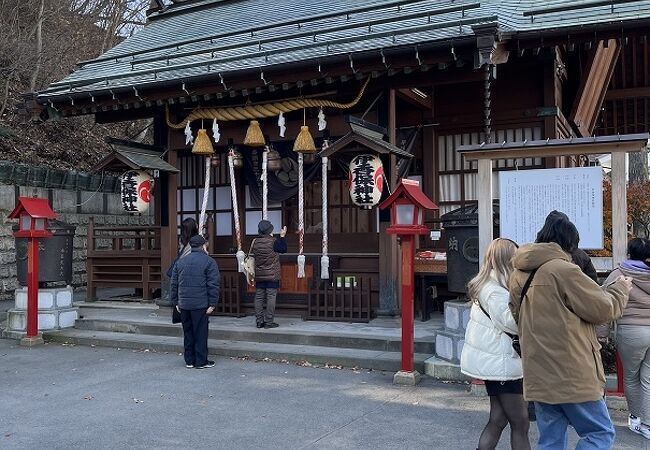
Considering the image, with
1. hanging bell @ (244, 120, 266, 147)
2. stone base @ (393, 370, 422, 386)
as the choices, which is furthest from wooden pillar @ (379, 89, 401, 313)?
stone base @ (393, 370, 422, 386)

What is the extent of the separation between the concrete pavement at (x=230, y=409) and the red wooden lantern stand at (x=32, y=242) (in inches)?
64.6

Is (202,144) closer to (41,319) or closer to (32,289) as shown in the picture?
(32,289)

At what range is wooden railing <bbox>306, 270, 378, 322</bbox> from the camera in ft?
31.6

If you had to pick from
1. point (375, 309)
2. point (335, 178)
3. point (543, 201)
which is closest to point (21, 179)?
point (335, 178)

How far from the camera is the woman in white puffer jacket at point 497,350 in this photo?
3.90 meters

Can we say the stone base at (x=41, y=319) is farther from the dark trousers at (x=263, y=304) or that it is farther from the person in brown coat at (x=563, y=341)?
the person in brown coat at (x=563, y=341)

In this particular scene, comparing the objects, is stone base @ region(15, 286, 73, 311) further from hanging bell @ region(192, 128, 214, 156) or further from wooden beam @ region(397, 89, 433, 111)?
wooden beam @ region(397, 89, 433, 111)

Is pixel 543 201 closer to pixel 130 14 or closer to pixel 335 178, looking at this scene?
pixel 335 178

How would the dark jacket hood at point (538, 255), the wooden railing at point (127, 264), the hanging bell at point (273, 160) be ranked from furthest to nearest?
the wooden railing at point (127, 264), the hanging bell at point (273, 160), the dark jacket hood at point (538, 255)

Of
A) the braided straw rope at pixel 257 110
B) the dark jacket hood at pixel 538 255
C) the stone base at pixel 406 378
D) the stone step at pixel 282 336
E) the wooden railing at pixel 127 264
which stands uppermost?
the braided straw rope at pixel 257 110

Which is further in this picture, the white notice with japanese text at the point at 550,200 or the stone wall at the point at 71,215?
the stone wall at the point at 71,215

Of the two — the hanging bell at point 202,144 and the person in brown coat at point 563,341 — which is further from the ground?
the hanging bell at point 202,144

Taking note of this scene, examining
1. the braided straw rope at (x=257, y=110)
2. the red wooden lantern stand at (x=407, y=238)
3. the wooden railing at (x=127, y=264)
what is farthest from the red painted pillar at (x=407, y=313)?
the wooden railing at (x=127, y=264)

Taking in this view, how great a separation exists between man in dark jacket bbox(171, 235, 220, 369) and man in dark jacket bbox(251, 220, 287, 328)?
1.29 m
